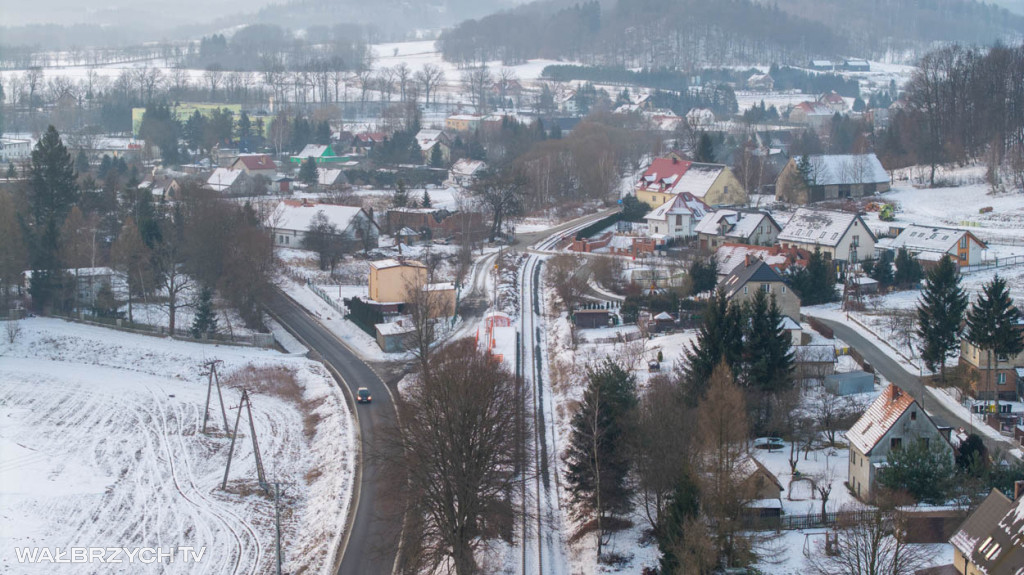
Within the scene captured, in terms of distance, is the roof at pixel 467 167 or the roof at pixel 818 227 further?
the roof at pixel 467 167

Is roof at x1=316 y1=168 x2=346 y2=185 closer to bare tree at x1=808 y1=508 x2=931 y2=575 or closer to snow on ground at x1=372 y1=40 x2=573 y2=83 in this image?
bare tree at x1=808 y1=508 x2=931 y2=575

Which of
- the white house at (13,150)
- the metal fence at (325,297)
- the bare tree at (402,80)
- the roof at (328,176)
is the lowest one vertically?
the metal fence at (325,297)

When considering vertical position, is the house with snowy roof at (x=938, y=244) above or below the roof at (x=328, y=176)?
below

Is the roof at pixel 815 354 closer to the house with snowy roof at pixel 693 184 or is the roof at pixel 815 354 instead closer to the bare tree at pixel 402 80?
the house with snowy roof at pixel 693 184

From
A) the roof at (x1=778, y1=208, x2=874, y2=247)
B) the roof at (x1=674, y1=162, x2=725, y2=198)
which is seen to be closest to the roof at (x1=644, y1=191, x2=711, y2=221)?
the roof at (x1=674, y1=162, x2=725, y2=198)

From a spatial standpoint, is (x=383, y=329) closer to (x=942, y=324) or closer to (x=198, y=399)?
(x=198, y=399)

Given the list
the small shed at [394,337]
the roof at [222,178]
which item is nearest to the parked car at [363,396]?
the small shed at [394,337]
